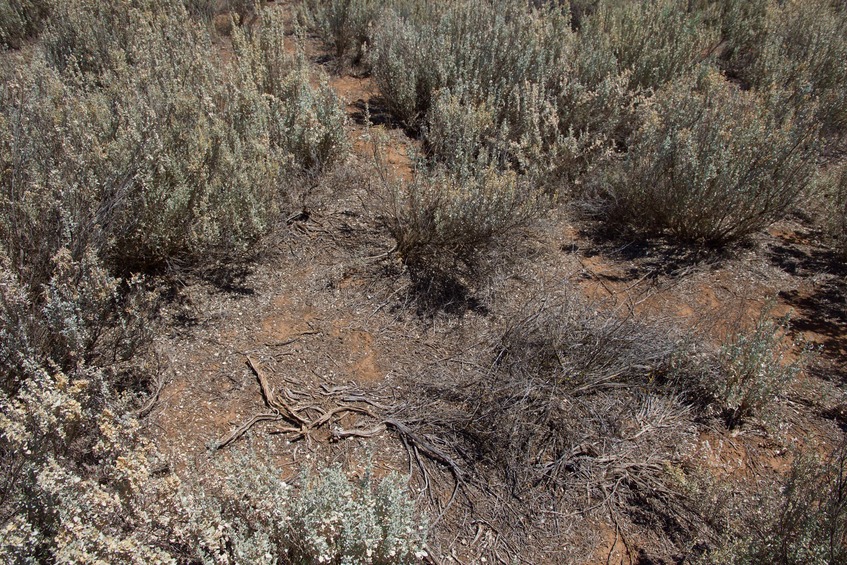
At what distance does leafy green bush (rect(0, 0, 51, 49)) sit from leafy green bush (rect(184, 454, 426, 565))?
18.0 ft

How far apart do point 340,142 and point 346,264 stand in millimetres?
1097

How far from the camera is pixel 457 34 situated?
208 inches

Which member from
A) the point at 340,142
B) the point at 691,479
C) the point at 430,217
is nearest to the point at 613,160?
the point at 430,217

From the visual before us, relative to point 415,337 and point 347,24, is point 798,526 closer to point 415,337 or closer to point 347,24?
point 415,337

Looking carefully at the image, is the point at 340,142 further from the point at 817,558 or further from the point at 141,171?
the point at 817,558

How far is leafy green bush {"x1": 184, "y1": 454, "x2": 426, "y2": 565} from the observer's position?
1878 millimetres

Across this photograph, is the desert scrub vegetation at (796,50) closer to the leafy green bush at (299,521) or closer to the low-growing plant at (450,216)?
the low-growing plant at (450,216)

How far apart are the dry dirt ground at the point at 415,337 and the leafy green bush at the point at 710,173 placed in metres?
0.24

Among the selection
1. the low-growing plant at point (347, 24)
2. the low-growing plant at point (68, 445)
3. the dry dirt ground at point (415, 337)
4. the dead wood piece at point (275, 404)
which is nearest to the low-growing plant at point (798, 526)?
the dry dirt ground at point (415, 337)

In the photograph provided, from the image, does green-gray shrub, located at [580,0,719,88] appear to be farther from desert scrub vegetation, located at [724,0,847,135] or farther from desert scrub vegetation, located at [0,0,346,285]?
desert scrub vegetation, located at [0,0,346,285]

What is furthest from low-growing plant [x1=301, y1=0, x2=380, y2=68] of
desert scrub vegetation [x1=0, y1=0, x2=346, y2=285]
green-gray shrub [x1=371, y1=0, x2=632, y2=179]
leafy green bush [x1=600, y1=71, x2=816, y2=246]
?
leafy green bush [x1=600, y1=71, x2=816, y2=246]

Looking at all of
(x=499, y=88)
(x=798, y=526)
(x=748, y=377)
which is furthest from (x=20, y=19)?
(x=798, y=526)

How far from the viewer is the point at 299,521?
2010 millimetres

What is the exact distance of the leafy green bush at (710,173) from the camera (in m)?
3.81
